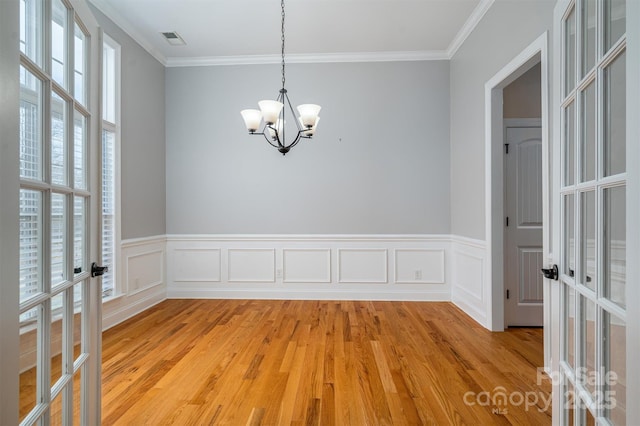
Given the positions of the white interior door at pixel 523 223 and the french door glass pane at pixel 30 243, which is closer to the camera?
the french door glass pane at pixel 30 243

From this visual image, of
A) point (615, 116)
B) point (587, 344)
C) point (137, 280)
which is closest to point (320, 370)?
point (587, 344)

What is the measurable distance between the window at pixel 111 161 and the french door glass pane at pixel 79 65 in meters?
2.19

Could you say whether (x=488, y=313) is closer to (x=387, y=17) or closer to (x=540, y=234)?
(x=540, y=234)

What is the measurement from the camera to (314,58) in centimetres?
409

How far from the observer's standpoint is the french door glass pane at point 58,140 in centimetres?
108

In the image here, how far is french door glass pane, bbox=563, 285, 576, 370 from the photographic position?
1132 mm

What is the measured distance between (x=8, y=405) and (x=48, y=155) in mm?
733

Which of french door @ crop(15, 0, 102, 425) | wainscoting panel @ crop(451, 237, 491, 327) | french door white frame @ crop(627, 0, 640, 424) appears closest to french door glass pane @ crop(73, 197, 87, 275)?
french door @ crop(15, 0, 102, 425)

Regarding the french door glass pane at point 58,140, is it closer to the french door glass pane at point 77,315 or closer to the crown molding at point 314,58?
the french door glass pane at point 77,315

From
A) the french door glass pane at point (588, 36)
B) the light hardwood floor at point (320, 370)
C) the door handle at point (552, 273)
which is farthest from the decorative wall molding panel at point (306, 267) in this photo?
the french door glass pane at point (588, 36)

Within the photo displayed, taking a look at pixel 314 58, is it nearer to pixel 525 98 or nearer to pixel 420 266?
pixel 525 98

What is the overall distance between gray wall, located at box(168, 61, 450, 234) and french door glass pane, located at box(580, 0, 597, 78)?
10.0 feet

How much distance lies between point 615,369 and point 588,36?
101 cm

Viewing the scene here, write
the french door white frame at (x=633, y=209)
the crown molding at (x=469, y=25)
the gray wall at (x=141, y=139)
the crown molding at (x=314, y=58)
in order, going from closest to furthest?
the french door white frame at (x=633, y=209)
the crown molding at (x=469, y=25)
the gray wall at (x=141, y=139)
the crown molding at (x=314, y=58)
